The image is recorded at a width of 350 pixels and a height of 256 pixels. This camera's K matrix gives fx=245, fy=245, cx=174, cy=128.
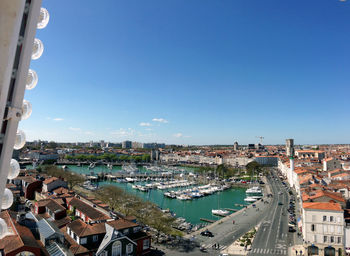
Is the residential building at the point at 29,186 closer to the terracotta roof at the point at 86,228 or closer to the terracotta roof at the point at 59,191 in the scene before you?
the terracotta roof at the point at 59,191

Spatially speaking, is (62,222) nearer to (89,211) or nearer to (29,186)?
(89,211)

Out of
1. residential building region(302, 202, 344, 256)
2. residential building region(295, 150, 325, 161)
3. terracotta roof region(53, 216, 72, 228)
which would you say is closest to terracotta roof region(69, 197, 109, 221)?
terracotta roof region(53, 216, 72, 228)

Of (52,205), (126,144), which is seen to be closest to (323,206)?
(52,205)

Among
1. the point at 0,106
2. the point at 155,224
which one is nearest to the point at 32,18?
the point at 0,106

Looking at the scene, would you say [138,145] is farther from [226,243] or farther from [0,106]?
[0,106]

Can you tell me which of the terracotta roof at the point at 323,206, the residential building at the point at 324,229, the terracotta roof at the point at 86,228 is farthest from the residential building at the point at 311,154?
the terracotta roof at the point at 86,228
